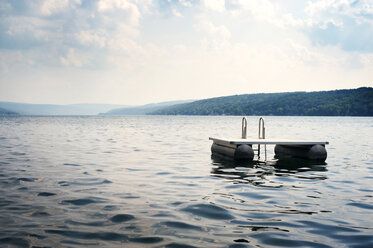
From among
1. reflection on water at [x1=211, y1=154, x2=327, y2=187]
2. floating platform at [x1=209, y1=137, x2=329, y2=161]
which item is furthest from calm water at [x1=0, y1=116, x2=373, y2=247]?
floating platform at [x1=209, y1=137, x2=329, y2=161]

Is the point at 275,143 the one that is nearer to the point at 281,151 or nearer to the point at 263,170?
the point at 281,151

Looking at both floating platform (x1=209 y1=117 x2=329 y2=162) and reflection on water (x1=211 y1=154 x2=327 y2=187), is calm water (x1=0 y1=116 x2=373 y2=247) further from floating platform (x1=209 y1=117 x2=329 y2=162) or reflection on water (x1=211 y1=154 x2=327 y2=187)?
floating platform (x1=209 y1=117 x2=329 y2=162)

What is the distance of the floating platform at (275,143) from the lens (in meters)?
16.8

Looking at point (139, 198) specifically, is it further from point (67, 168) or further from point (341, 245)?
point (67, 168)

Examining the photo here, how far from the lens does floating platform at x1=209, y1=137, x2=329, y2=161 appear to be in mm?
16812

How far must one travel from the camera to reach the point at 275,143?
1777 centimetres

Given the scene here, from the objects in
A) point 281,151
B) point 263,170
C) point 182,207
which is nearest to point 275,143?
point 281,151

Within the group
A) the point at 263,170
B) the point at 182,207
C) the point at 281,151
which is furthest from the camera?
the point at 281,151

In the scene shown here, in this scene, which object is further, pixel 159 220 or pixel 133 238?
pixel 159 220

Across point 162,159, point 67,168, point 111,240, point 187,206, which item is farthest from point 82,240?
point 162,159

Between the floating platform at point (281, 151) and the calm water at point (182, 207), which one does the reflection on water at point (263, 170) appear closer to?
the calm water at point (182, 207)

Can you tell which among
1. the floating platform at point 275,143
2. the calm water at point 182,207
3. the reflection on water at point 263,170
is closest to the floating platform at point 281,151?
the floating platform at point 275,143

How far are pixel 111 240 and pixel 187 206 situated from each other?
266 cm

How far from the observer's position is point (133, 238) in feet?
19.4
